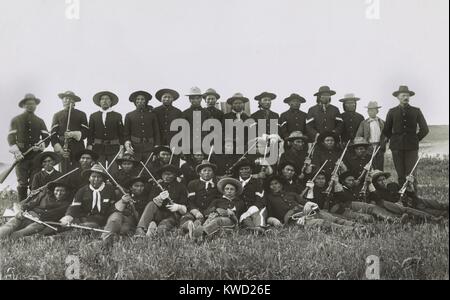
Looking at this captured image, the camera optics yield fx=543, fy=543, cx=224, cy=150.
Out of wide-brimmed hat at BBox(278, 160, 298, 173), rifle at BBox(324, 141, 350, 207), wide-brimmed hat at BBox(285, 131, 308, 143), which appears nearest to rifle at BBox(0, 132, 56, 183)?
wide-brimmed hat at BBox(278, 160, 298, 173)

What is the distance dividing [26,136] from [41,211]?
58.4 inches

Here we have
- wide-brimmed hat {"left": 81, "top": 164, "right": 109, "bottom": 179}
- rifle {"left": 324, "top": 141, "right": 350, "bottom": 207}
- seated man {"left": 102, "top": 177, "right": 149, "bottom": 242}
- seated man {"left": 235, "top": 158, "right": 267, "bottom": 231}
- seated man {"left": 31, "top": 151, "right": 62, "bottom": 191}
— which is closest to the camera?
seated man {"left": 102, "top": 177, "right": 149, "bottom": 242}

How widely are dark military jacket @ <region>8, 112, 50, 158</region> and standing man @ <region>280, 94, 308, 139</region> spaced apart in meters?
4.16

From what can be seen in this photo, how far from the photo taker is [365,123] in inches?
378

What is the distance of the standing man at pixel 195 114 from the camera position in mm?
9391

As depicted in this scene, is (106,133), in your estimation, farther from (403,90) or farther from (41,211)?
(403,90)

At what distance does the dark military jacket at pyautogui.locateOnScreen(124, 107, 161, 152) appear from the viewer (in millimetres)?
9492

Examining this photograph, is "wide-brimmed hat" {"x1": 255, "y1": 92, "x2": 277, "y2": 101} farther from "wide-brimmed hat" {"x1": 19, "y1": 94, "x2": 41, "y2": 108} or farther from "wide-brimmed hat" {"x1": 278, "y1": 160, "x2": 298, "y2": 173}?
"wide-brimmed hat" {"x1": 19, "y1": 94, "x2": 41, "y2": 108}

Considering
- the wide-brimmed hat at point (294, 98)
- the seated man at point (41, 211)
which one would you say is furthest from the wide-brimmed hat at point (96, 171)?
the wide-brimmed hat at point (294, 98)

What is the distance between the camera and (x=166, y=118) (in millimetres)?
9531

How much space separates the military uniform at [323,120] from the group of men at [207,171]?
0.02 metres

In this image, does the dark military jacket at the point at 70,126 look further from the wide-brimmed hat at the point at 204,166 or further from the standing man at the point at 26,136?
the wide-brimmed hat at the point at 204,166

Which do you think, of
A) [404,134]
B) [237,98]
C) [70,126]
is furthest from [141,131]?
[404,134]
